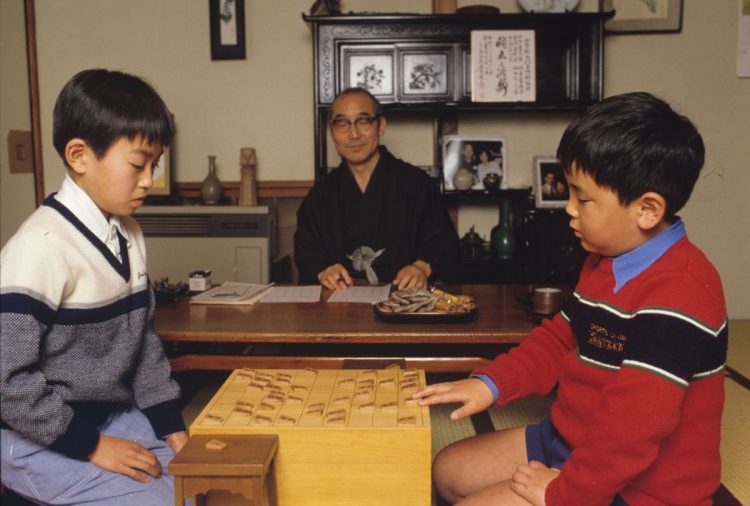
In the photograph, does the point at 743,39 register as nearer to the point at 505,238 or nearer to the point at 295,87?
the point at 505,238

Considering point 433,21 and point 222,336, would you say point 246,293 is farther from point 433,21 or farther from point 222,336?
point 433,21

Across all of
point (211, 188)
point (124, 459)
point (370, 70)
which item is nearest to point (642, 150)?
point (124, 459)

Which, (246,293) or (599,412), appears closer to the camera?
(599,412)

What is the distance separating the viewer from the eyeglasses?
3.09 m

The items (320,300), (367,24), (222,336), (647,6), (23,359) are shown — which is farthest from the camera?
(647,6)

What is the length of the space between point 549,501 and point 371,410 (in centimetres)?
36

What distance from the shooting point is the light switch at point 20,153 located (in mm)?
4293

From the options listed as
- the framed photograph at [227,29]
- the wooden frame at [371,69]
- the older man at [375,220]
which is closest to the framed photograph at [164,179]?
the framed photograph at [227,29]

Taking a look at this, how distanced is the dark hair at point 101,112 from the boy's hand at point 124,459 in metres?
0.56

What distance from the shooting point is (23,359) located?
3.64 ft

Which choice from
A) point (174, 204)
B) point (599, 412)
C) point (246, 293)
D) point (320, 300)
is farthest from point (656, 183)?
point (174, 204)

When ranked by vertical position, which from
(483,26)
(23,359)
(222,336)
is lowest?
(222,336)

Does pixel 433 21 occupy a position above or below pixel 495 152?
above

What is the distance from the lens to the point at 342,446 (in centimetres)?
109
